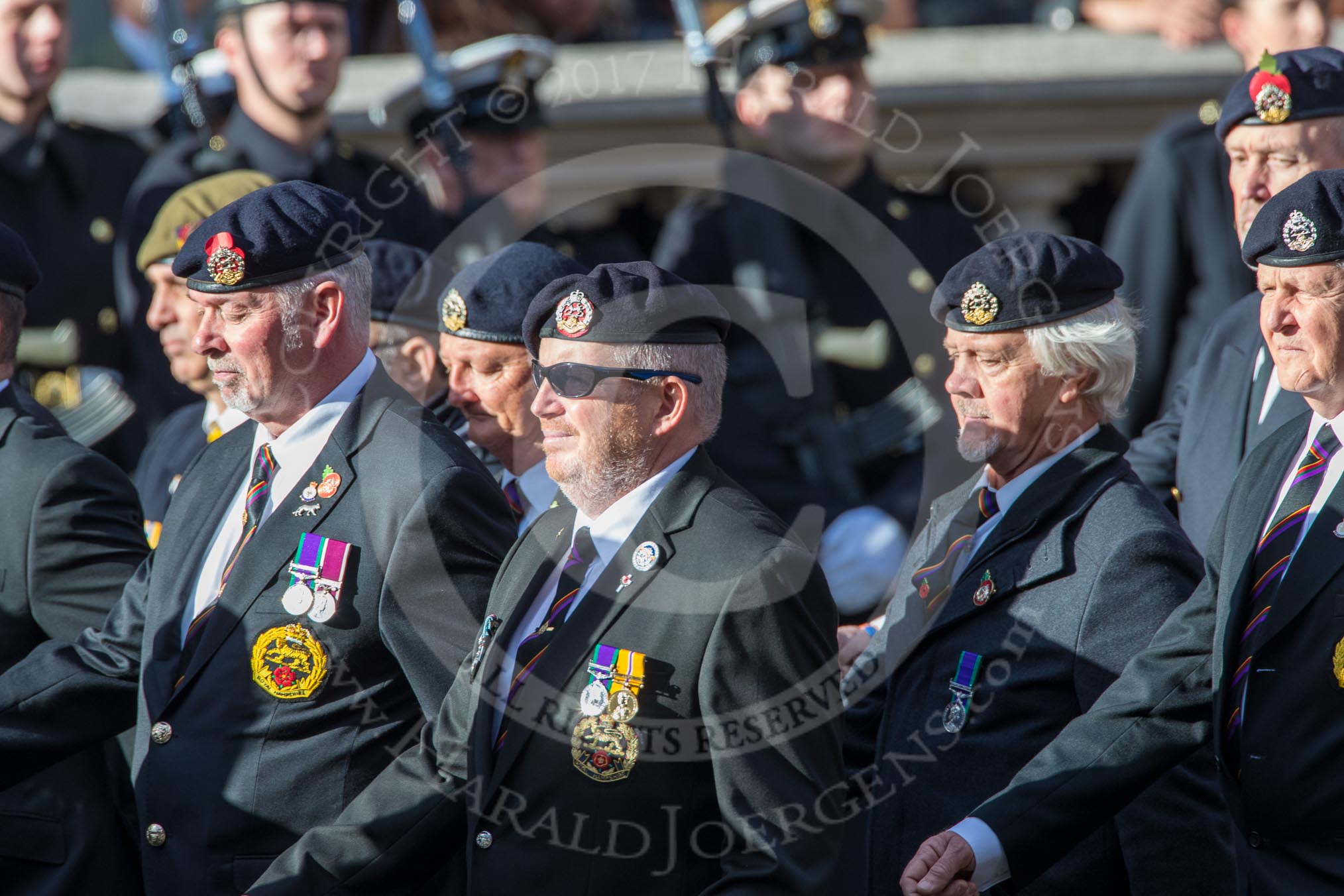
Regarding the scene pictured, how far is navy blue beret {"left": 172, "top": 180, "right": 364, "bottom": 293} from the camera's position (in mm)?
4078

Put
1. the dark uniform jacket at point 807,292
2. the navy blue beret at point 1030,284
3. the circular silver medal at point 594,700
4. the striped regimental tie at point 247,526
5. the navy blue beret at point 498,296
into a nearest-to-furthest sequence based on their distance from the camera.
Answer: the circular silver medal at point 594,700 < the striped regimental tie at point 247,526 < the navy blue beret at point 1030,284 < the navy blue beret at point 498,296 < the dark uniform jacket at point 807,292

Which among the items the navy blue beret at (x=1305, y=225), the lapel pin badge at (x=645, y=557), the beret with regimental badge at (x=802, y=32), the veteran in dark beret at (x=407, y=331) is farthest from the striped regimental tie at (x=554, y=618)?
the beret with regimental badge at (x=802, y=32)

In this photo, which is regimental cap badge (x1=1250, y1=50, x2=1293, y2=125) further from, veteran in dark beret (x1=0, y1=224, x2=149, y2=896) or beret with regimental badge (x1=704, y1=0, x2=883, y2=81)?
veteran in dark beret (x1=0, y1=224, x2=149, y2=896)

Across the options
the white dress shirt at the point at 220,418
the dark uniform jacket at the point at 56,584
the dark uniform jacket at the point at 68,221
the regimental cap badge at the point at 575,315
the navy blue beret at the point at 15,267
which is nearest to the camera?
the regimental cap badge at the point at 575,315

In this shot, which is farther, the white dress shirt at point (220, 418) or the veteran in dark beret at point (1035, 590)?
the white dress shirt at point (220, 418)

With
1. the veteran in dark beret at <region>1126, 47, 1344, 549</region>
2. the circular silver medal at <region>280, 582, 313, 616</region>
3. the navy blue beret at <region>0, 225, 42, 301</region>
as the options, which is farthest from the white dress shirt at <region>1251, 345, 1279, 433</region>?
the navy blue beret at <region>0, 225, 42, 301</region>

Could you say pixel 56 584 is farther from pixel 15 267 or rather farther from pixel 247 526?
pixel 15 267

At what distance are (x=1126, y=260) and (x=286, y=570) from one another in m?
3.89

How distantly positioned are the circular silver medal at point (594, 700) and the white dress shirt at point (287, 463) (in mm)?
924

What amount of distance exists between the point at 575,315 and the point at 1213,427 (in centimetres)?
194

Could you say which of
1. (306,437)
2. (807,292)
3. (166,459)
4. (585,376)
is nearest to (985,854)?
(585,376)

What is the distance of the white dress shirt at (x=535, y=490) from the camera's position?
489cm

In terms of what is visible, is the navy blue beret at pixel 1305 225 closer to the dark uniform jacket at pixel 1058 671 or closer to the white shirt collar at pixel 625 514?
the dark uniform jacket at pixel 1058 671

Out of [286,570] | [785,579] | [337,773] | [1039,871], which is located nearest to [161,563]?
[286,570]
